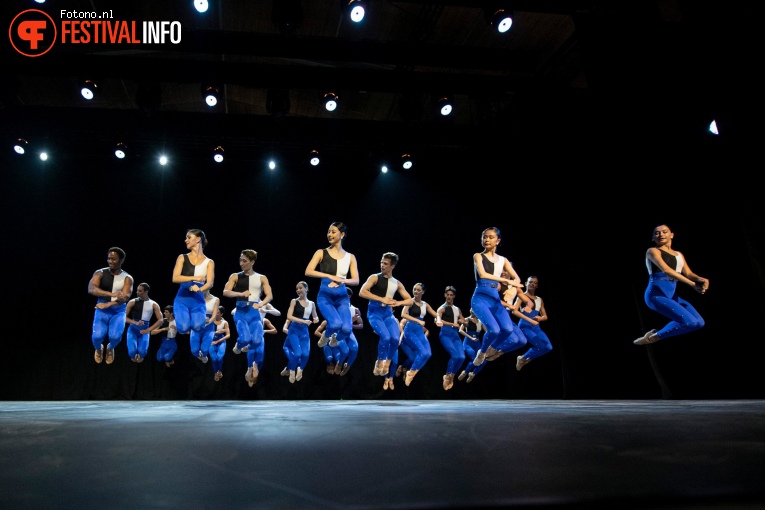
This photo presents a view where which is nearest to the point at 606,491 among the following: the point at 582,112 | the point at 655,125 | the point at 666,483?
the point at 666,483

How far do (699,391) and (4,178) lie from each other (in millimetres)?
13090

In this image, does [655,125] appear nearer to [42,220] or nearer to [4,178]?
[42,220]

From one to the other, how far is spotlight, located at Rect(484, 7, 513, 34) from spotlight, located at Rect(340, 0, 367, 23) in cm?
156

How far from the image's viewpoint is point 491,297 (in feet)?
22.1

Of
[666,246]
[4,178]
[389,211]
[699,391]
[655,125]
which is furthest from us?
[389,211]

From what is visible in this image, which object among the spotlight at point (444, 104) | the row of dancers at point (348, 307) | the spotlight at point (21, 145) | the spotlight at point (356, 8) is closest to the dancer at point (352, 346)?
the row of dancers at point (348, 307)

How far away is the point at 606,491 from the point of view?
123 cm

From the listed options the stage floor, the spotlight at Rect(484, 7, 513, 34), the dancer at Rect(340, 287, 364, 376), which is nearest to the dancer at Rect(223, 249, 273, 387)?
the dancer at Rect(340, 287, 364, 376)

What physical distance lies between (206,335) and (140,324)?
1332mm

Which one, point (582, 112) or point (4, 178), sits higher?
point (4, 178)

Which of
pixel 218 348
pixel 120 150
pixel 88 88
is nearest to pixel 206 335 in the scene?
pixel 218 348

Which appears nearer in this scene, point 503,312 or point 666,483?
point 666,483

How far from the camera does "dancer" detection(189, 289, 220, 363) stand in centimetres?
835

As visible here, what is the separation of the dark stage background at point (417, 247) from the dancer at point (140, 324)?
1246 mm
